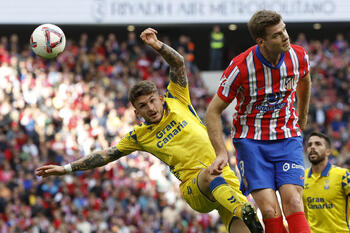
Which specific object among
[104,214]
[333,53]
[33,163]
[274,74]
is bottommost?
[104,214]

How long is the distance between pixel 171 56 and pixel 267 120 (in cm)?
161

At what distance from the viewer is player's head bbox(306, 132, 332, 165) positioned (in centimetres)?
871

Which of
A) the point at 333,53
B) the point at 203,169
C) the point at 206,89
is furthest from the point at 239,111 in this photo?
the point at 333,53

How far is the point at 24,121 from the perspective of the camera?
61.8 ft

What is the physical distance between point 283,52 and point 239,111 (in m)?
0.69

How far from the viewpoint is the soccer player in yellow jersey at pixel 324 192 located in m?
8.39

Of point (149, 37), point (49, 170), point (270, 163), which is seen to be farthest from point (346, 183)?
point (49, 170)

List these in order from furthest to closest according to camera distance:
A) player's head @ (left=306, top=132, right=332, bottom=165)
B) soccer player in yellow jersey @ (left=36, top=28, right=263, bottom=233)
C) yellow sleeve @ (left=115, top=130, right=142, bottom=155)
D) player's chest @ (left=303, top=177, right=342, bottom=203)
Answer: player's head @ (left=306, top=132, right=332, bottom=165)
player's chest @ (left=303, top=177, right=342, bottom=203)
yellow sleeve @ (left=115, top=130, right=142, bottom=155)
soccer player in yellow jersey @ (left=36, top=28, right=263, bottom=233)

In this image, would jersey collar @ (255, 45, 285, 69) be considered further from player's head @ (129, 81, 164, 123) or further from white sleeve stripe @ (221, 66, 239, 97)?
player's head @ (129, 81, 164, 123)

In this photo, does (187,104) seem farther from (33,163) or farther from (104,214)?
(33,163)

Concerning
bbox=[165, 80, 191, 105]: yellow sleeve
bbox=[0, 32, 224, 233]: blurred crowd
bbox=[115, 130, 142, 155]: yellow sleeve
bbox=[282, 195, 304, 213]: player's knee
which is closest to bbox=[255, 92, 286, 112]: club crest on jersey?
bbox=[282, 195, 304, 213]: player's knee

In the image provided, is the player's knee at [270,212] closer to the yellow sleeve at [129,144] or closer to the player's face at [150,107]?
→ the player's face at [150,107]

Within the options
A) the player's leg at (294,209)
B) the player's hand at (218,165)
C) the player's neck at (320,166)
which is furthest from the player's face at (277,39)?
the player's neck at (320,166)

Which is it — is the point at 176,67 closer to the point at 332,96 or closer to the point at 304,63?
the point at 304,63
